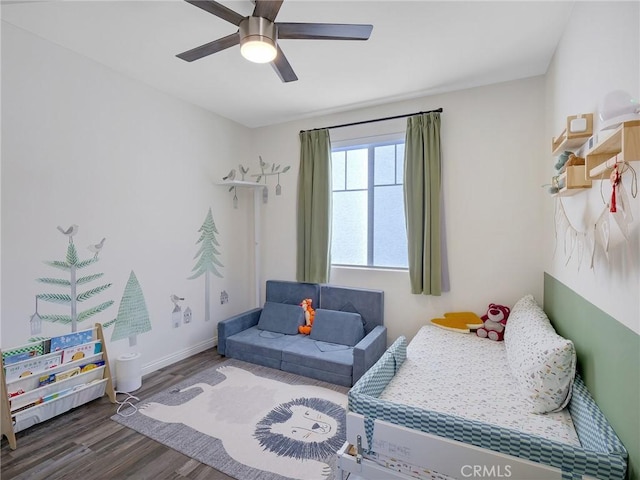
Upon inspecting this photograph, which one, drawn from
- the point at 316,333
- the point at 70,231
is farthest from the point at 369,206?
the point at 70,231

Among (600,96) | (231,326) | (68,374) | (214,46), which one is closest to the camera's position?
(600,96)

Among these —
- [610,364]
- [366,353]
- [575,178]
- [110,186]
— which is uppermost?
[110,186]

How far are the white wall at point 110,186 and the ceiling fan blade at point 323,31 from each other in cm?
187

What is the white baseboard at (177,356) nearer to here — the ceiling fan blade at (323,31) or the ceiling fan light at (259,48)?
the ceiling fan light at (259,48)

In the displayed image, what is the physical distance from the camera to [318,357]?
2.92 m

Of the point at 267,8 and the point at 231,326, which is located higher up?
the point at 267,8

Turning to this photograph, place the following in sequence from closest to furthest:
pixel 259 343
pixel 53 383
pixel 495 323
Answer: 1. pixel 53 383
2. pixel 495 323
3. pixel 259 343

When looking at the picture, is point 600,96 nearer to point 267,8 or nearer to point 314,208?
point 267,8

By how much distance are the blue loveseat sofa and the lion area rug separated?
16 centimetres

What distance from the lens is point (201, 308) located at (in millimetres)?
3650

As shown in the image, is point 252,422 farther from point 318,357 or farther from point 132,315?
point 132,315

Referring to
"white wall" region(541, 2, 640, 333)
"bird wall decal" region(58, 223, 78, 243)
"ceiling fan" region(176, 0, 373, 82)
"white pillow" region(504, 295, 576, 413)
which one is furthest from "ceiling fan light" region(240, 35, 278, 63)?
"white pillow" region(504, 295, 576, 413)

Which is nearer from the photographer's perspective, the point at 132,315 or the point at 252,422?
→ the point at 252,422

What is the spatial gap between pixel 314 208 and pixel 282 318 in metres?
1.33
